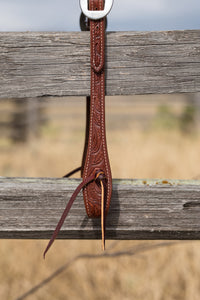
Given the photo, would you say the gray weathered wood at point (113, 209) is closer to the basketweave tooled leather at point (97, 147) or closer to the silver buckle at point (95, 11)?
the basketweave tooled leather at point (97, 147)

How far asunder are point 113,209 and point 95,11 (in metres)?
0.77

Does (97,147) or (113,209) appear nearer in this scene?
(97,147)

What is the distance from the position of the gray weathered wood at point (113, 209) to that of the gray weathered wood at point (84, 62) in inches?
14.7

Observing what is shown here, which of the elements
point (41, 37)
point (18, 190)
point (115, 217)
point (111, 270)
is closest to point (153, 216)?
point (115, 217)

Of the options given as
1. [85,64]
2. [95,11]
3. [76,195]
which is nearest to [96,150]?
[76,195]

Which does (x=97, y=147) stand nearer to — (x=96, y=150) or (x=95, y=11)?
(x=96, y=150)

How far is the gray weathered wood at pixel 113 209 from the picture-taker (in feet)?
4.54

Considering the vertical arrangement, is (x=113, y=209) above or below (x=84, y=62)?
below

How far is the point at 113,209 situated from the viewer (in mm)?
1399

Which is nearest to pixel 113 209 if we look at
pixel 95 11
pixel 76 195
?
pixel 76 195

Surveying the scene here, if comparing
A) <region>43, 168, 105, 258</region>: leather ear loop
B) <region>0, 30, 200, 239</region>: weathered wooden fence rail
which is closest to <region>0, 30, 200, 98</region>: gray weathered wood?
<region>0, 30, 200, 239</region>: weathered wooden fence rail

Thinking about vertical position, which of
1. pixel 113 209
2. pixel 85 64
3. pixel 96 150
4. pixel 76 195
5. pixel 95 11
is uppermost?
pixel 95 11

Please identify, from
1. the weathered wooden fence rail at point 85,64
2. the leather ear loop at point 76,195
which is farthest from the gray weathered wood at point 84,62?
the leather ear loop at point 76,195

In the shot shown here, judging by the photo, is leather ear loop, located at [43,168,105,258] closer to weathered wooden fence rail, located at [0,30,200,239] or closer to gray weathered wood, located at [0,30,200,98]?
weathered wooden fence rail, located at [0,30,200,239]
